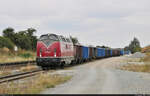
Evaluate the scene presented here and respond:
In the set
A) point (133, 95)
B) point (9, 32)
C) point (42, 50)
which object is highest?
point (9, 32)

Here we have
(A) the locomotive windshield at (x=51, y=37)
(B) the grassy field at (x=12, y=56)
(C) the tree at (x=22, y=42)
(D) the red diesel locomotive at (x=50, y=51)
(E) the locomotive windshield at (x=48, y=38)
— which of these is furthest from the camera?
(C) the tree at (x=22, y=42)

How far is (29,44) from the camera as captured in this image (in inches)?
2485

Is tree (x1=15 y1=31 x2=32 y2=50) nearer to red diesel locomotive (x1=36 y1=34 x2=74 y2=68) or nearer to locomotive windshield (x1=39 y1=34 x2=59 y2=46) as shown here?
locomotive windshield (x1=39 y1=34 x2=59 y2=46)

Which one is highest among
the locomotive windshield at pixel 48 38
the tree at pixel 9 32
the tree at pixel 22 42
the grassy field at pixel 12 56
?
the tree at pixel 9 32

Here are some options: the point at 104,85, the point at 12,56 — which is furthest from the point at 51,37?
the point at 12,56

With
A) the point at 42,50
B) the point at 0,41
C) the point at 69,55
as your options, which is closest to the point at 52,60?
the point at 42,50

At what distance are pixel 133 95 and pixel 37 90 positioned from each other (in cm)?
420

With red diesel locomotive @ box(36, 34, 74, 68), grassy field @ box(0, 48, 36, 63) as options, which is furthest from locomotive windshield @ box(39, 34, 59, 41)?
grassy field @ box(0, 48, 36, 63)

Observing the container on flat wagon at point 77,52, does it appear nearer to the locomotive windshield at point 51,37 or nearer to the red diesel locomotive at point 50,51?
the red diesel locomotive at point 50,51

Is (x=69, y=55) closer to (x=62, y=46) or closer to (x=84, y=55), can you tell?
(x=62, y=46)

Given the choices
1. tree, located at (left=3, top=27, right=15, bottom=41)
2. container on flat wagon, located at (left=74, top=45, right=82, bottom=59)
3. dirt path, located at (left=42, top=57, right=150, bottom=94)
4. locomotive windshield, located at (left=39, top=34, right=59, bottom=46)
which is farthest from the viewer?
tree, located at (left=3, top=27, right=15, bottom=41)

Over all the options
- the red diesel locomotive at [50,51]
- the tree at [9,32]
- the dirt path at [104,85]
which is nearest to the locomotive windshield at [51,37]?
the red diesel locomotive at [50,51]

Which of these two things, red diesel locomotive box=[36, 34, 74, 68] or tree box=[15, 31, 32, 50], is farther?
tree box=[15, 31, 32, 50]

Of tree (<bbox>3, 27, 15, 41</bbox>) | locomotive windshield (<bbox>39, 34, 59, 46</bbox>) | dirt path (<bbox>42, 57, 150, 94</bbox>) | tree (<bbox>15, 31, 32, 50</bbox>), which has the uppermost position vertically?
tree (<bbox>3, 27, 15, 41</bbox>)
